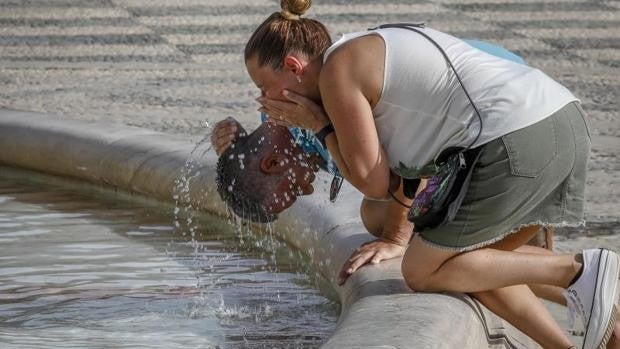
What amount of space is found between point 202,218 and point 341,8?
4.68 meters

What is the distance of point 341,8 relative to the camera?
9.57 m

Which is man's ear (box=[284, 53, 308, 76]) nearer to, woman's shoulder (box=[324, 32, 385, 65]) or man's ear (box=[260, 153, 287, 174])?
woman's shoulder (box=[324, 32, 385, 65])

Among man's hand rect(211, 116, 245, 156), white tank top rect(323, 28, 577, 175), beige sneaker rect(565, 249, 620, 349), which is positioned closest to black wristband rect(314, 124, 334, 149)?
white tank top rect(323, 28, 577, 175)

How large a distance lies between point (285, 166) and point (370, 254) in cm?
33

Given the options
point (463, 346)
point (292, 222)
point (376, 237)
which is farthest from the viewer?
point (292, 222)

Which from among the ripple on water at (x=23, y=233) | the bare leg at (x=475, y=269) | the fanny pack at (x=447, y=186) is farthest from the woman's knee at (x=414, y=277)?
the ripple on water at (x=23, y=233)

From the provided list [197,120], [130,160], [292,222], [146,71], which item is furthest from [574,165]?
[146,71]

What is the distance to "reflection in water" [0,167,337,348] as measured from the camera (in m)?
3.67

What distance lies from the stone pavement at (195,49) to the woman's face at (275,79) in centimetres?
205

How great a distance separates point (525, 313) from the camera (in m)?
3.29

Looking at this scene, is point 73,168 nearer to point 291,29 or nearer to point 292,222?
point 292,222

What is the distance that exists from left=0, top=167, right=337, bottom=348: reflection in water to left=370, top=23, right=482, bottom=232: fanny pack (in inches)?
17.6

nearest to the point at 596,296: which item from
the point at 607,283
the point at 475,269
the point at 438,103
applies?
the point at 607,283

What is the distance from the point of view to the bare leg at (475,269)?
328 cm
